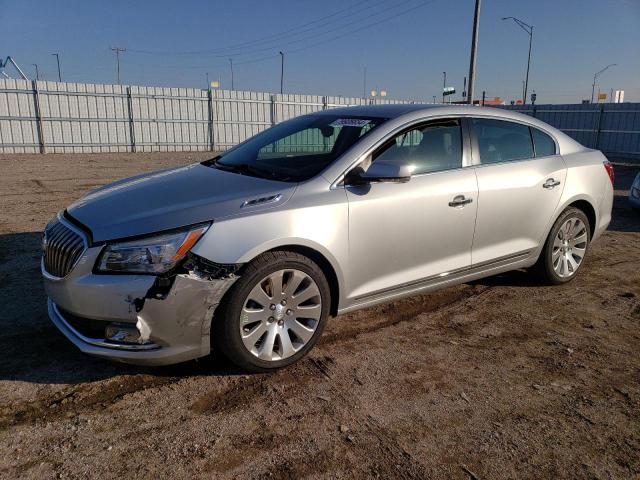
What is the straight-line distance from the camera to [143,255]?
2846 millimetres

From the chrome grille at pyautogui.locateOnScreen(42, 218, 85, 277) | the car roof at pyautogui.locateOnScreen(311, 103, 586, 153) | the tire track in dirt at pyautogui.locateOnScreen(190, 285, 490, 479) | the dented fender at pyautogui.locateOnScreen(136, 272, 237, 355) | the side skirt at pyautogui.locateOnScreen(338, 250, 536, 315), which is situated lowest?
the tire track in dirt at pyautogui.locateOnScreen(190, 285, 490, 479)

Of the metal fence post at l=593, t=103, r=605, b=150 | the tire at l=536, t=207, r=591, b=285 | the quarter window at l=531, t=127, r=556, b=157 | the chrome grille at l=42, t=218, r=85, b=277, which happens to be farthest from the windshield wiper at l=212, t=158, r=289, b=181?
the metal fence post at l=593, t=103, r=605, b=150

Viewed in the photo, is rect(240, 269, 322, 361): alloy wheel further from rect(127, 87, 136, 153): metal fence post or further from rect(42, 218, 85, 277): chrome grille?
rect(127, 87, 136, 153): metal fence post

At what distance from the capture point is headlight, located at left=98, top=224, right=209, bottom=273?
2838 mm

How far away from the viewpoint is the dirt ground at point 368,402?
246 centimetres

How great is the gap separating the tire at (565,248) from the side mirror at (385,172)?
2.06 m

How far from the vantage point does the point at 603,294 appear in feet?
15.7

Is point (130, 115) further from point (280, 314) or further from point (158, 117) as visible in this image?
point (280, 314)

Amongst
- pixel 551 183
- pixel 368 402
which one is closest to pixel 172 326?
A: pixel 368 402

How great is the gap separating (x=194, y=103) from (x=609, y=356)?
69.7 ft

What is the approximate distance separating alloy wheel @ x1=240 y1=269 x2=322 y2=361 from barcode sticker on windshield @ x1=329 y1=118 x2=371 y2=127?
1336 millimetres

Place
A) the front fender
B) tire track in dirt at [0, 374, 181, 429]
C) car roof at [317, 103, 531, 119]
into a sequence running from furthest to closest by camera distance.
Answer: car roof at [317, 103, 531, 119] → the front fender → tire track in dirt at [0, 374, 181, 429]

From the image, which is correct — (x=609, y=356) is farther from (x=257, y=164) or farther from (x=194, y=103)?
(x=194, y=103)

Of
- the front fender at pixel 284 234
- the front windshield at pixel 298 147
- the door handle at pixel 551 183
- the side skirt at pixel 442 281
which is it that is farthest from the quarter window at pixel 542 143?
the front fender at pixel 284 234
